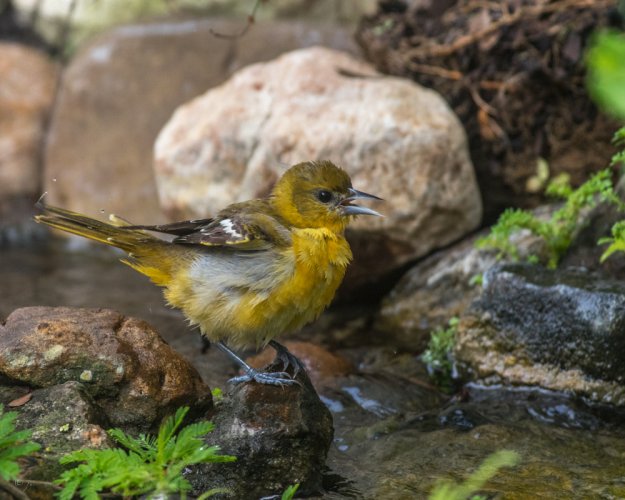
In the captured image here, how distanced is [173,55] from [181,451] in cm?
705

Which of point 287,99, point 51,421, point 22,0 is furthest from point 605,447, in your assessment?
point 22,0

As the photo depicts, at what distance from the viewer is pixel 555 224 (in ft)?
18.5

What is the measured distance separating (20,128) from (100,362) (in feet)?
21.9

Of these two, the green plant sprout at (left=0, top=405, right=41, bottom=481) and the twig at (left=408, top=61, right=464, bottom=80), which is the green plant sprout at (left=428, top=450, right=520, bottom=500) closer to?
the green plant sprout at (left=0, top=405, right=41, bottom=481)

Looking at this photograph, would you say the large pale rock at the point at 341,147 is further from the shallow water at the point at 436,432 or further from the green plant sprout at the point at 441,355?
the green plant sprout at the point at 441,355

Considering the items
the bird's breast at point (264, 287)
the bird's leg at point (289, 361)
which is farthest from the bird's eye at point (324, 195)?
the bird's leg at point (289, 361)

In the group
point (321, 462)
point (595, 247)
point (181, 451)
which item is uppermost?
point (595, 247)

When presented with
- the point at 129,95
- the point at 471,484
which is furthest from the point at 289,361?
the point at 129,95

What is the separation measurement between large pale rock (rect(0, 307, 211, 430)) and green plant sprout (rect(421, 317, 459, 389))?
213 cm

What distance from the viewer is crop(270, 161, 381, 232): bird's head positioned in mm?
4371

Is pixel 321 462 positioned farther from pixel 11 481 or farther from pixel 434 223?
pixel 434 223

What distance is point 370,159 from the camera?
21.2ft

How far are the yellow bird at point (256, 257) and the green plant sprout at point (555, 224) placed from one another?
1396 mm

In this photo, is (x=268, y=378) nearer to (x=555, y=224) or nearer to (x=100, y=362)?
(x=100, y=362)
